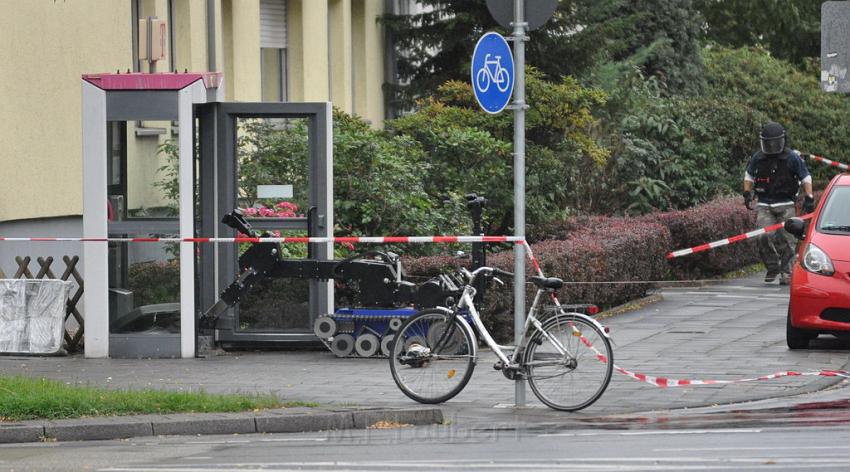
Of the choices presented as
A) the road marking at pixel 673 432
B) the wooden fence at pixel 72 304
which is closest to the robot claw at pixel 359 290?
the wooden fence at pixel 72 304

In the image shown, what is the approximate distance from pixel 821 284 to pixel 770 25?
141ft

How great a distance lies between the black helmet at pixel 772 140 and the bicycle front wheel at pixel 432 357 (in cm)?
894

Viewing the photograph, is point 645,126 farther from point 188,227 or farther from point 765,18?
point 765,18

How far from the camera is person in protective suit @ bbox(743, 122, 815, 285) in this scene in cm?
1966

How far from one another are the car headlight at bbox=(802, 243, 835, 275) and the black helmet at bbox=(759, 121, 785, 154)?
525 cm

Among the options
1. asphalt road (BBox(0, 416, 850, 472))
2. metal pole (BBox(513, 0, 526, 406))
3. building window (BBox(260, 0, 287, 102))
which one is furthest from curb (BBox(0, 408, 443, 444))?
building window (BBox(260, 0, 287, 102))

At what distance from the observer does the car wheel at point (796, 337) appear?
1432 cm

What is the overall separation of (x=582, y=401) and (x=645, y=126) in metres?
17.9

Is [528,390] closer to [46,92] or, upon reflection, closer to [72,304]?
[72,304]

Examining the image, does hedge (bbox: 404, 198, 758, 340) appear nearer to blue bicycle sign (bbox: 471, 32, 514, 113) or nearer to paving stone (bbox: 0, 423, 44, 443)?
blue bicycle sign (bbox: 471, 32, 514, 113)

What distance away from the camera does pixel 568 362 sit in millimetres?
11227

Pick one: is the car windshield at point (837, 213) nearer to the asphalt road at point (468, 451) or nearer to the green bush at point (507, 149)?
the asphalt road at point (468, 451)

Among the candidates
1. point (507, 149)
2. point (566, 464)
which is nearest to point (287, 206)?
point (507, 149)

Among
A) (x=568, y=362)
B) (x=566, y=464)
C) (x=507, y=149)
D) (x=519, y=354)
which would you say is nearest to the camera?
(x=566, y=464)
